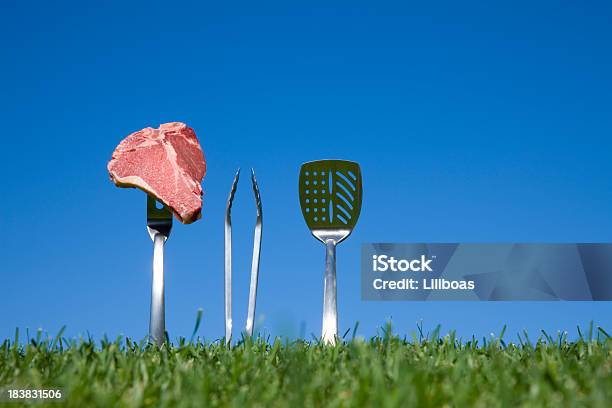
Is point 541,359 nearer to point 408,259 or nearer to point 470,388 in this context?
point 470,388

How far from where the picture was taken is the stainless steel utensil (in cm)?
333

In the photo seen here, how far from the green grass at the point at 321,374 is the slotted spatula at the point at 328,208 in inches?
19.7

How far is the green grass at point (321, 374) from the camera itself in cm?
185

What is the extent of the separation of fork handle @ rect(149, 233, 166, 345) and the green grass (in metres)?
0.12

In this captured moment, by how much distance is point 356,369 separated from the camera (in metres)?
2.41

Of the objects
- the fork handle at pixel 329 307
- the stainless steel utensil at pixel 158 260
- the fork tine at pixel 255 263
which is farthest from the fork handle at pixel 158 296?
the fork handle at pixel 329 307

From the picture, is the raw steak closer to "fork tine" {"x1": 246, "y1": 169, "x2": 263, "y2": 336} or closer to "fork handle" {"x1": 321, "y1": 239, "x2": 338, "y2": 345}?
"fork tine" {"x1": 246, "y1": 169, "x2": 263, "y2": 336}

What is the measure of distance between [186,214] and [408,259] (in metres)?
1.98

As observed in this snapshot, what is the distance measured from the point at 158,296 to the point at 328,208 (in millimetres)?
1029

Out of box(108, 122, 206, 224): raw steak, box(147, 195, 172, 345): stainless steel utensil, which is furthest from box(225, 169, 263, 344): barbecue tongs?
box(147, 195, 172, 345): stainless steel utensil

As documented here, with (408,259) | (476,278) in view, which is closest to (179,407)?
(408,259)

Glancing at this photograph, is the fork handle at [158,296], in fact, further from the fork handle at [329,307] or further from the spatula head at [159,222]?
the fork handle at [329,307]

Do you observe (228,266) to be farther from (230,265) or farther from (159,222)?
(159,222)

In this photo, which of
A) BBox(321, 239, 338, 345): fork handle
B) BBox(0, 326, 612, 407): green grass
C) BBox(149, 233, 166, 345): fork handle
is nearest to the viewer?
BBox(0, 326, 612, 407): green grass
